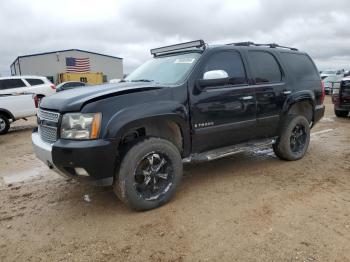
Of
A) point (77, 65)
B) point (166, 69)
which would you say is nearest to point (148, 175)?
point (166, 69)

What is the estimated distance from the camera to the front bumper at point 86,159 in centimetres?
345

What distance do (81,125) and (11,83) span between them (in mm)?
10009

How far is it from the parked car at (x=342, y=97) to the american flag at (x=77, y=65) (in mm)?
32884

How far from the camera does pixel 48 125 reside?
3902mm

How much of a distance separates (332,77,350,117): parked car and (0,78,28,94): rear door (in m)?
10.6

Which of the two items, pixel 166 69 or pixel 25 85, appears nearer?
pixel 166 69

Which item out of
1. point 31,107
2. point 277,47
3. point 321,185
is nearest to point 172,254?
point 321,185

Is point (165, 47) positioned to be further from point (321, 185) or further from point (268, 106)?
point (321, 185)

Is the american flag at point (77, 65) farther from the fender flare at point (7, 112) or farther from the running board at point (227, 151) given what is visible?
the running board at point (227, 151)

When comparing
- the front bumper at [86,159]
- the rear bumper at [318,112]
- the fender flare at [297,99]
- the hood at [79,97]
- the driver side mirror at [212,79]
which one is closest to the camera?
the front bumper at [86,159]

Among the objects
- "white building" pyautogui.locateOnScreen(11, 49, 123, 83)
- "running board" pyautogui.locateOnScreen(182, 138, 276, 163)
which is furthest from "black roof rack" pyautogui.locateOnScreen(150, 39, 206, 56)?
"white building" pyautogui.locateOnScreen(11, 49, 123, 83)

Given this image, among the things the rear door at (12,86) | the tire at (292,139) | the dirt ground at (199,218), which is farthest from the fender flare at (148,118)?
the rear door at (12,86)

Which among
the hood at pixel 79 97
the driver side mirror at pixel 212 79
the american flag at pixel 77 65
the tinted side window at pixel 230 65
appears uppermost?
the american flag at pixel 77 65

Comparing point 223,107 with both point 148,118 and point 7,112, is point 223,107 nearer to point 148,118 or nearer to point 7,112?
point 148,118
